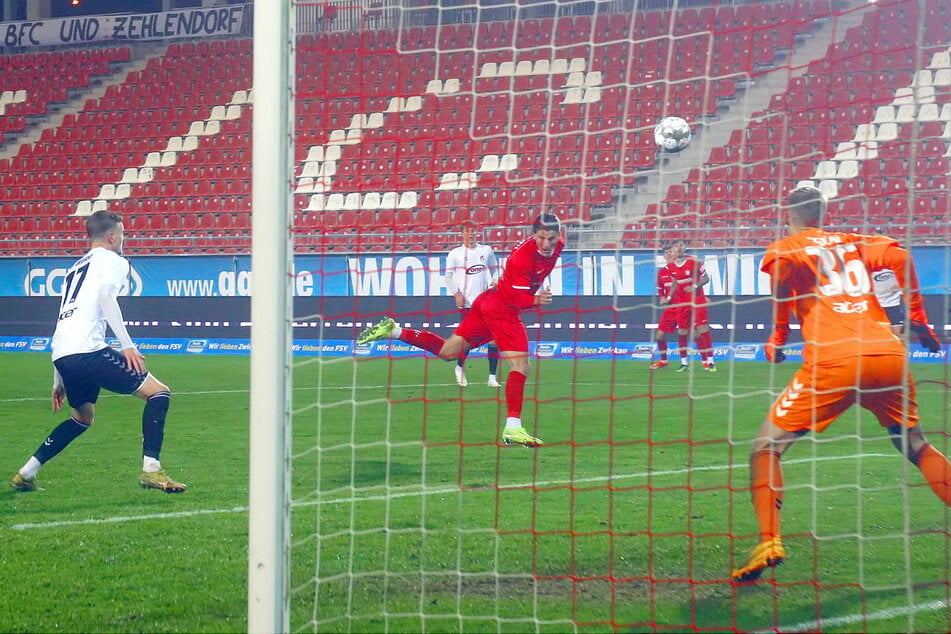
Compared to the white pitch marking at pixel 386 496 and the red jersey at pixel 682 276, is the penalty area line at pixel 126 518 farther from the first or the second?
the red jersey at pixel 682 276

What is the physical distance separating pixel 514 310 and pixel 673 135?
230 centimetres

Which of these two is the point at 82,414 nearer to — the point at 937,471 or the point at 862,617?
the point at 862,617

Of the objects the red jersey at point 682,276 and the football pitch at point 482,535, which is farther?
the red jersey at point 682,276

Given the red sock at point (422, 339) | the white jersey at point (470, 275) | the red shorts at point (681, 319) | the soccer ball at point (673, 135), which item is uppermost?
the soccer ball at point (673, 135)

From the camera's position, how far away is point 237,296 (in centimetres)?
1806

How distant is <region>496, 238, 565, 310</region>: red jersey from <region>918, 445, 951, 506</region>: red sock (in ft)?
13.1

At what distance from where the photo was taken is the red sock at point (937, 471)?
4566 millimetres

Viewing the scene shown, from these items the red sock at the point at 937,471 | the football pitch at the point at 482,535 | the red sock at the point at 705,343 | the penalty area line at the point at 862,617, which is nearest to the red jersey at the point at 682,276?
the red sock at the point at 705,343

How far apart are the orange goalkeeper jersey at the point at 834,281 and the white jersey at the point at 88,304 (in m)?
3.90

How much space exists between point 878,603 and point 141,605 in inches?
116

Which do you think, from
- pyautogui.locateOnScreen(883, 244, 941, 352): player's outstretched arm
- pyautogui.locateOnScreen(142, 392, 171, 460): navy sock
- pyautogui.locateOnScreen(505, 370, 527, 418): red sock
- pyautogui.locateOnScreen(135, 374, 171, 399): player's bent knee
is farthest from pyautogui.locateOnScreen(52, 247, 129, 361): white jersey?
pyautogui.locateOnScreen(883, 244, 941, 352): player's outstretched arm

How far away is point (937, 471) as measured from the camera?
4.57 meters

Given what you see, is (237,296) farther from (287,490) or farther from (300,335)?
(287,490)

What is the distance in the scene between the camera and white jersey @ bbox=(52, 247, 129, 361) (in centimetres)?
648
